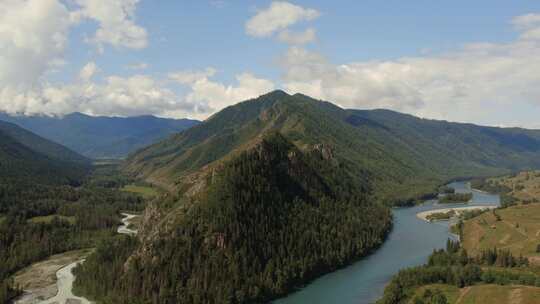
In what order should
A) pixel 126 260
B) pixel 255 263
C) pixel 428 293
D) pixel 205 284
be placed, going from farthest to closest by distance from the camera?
1. pixel 126 260
2. pixel 255 263
3. pixel 205 284
4. pixel 428 293

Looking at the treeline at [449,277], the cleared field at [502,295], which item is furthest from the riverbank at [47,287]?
the cleared field at [502,295]

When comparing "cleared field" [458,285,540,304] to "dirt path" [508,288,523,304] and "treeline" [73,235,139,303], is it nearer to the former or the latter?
"dirt path" [508,288,523,304]

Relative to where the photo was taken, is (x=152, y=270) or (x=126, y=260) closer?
(x=152, y=270)

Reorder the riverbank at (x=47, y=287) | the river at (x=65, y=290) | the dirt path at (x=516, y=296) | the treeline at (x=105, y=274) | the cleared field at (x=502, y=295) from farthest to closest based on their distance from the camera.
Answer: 1. the riverbank at (x=47, y=287)
2. the river at (x=65, y=290)
3. the treeline at (x=105, y=274)
4. the cleared field at (x=502, y=295)
5. the dirt path at (x=516, y=296)

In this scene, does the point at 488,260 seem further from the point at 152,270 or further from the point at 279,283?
the point at 152,270

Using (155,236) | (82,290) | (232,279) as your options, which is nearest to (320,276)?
(232,279)

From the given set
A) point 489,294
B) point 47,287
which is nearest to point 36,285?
point 47,287

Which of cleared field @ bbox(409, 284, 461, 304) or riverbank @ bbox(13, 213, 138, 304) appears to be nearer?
cleared field @ bbox(409, 284, 461, 304)

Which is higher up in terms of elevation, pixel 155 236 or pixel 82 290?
pixel 155 236

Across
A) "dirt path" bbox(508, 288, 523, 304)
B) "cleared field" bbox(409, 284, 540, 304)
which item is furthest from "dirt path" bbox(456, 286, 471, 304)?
"dirt path" bbox(508, 288, 523, 304)

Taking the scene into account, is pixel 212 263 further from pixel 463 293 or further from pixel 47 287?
pixel 463 293

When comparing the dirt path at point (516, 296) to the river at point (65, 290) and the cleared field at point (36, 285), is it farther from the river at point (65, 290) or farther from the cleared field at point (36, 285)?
the cleared field at point (36, 285)
